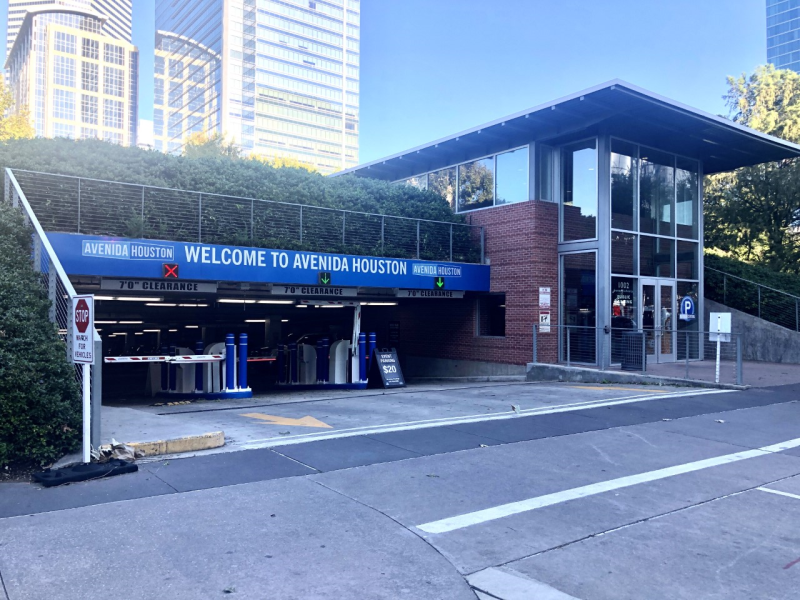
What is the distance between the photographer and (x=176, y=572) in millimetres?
4531

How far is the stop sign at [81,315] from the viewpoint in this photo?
7387mm

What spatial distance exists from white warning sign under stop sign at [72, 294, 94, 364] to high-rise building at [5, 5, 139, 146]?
6092 inches

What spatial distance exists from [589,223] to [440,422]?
1002 cm

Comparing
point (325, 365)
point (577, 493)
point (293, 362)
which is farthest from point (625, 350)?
point (577, 493)

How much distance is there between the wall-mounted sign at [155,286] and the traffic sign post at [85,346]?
6.36 meters

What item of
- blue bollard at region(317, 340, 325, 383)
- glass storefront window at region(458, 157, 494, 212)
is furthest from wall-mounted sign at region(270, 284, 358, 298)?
glass storefront window at region(458, 157, 494, 212)

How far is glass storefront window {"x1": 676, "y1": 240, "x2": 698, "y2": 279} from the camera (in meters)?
19.8

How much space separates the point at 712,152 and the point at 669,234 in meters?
3.01

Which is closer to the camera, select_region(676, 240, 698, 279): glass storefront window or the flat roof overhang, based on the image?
the flat roof overhang

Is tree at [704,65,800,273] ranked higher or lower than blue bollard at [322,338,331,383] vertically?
higher

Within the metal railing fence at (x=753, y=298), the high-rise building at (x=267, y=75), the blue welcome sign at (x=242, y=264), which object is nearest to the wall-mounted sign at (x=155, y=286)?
the blue welcome sign at (x=242, y=264)

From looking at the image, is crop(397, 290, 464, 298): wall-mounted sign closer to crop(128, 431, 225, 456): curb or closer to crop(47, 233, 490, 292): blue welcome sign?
crop(47, 233, 490, 292): blue welcome sign

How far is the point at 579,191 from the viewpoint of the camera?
1861cm

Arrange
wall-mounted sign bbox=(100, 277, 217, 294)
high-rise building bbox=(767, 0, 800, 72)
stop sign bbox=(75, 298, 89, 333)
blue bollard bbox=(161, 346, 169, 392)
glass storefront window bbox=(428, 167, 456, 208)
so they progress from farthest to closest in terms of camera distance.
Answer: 1. high-rise building bbox=(767, 0, 800, 72)
2. glass storefront window bbox=(428, 167, 456, 208)
3. blue bollard bbox=(161, 346, 169, 392)
4. wall-mounted sign bbox=(100, 277, 217, 294)
5. stop sign bbox=(75, 298, 89, 333)
